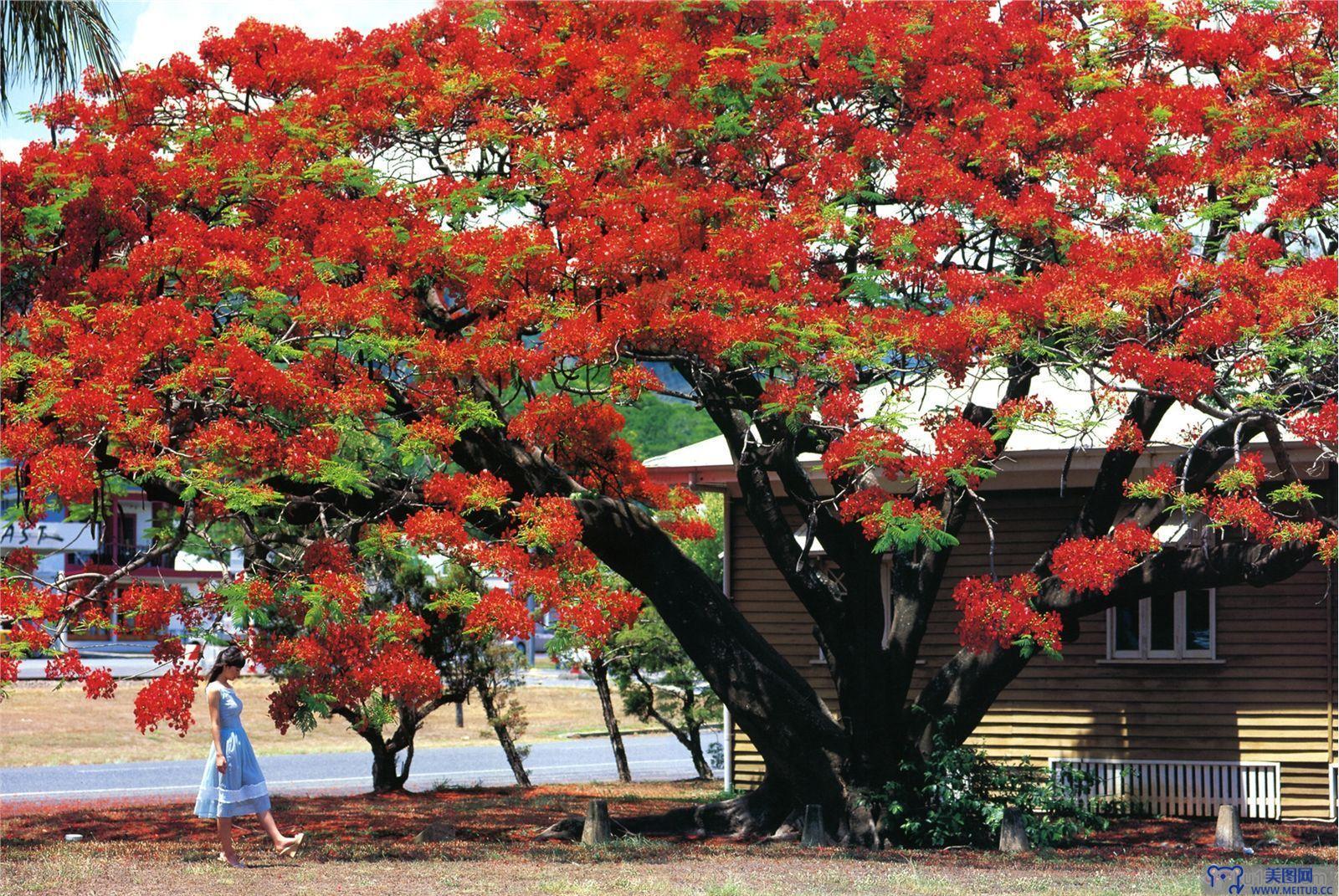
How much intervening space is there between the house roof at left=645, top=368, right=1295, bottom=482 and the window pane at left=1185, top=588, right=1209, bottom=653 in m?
1.97

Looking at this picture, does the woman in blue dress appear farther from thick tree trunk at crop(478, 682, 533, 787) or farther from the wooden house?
thick tree trunk at crop(478, 682, 533, 787)

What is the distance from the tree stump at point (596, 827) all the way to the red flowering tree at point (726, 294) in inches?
60.8

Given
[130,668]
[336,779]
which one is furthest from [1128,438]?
[130,668]

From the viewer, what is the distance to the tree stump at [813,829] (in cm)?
1266

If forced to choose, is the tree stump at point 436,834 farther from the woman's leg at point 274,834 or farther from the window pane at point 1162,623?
the window pane at point 1162,623

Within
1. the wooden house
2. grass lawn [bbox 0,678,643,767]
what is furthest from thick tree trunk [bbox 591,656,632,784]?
grass lawn [bbox 0,678,643,767]

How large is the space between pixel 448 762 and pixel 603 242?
19.5 m

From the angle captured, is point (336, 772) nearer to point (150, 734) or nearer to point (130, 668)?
point (150, 734)

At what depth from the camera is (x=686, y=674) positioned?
74.2 ft

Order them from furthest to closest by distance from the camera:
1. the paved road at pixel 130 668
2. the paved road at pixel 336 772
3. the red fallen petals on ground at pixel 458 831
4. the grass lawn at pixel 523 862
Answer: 1. the paved road at pixel 130 668
2. the paved road at pixel 336 772
3. the red fallen petals on ground at pixel 458 831
4. the grass lawn at pixel 523 862

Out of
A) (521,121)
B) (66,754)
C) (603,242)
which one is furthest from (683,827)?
(66,754)

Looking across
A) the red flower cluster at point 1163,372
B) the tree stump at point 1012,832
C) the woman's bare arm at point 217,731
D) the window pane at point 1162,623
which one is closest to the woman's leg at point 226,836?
the woman's bare arm at point 217,731

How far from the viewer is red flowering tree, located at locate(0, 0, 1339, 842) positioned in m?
10.8

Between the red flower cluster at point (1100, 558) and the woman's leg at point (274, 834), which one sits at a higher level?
the red flower cluster at point (1100, 558)
